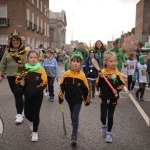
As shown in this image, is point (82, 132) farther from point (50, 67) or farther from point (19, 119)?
point (50, 67)

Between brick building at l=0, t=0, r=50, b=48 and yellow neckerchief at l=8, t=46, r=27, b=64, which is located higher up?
brick building at l=0, t=0, r=50, b=48

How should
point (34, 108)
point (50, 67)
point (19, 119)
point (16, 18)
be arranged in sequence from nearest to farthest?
1. point (34, 108)
2. point (19, 119)
3. point (50, 67)
4. point (16, 18)

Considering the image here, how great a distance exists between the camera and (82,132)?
5.07 meters

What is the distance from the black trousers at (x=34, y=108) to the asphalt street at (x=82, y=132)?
30cm

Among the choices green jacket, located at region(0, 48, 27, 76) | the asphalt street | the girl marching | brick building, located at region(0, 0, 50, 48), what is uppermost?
brick building, located at region(0, 0, 50, 48)

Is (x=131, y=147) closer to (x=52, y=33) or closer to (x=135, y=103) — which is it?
(x=135, y=103)

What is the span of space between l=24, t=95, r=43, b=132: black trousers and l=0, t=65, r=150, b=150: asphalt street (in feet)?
0.99

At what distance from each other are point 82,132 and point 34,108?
1.03 metres

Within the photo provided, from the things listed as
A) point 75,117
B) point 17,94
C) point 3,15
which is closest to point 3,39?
point 3,15

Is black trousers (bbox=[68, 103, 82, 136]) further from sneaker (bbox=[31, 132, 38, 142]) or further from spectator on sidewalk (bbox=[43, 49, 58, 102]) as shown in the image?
spectator on sidewalk (bbox=[43, 49, 58, 102])

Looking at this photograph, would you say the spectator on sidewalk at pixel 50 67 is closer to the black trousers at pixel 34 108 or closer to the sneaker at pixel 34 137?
the black trousers at pixel 34 108

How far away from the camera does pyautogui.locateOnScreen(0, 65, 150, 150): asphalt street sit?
14.4ft

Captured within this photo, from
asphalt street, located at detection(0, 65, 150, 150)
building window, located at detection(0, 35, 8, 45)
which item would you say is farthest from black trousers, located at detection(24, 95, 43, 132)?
building window, located at detection(0, 35, 8, 45)

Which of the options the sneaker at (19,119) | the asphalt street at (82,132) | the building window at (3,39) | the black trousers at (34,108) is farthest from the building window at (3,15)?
the black trousers at (34,108)
